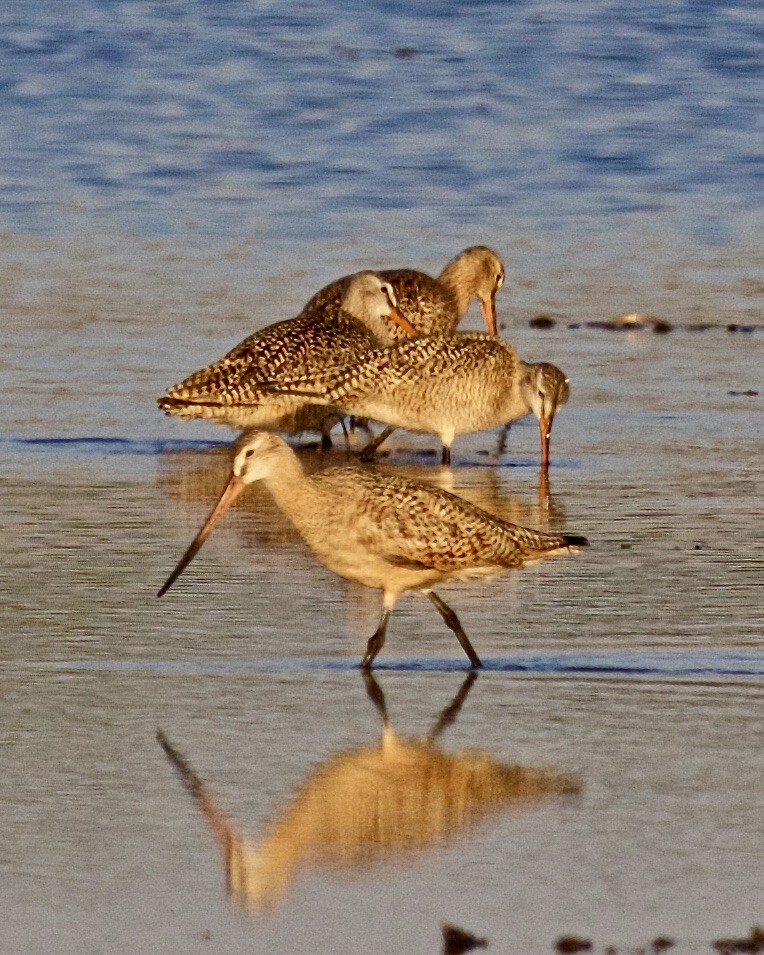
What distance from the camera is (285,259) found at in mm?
16531

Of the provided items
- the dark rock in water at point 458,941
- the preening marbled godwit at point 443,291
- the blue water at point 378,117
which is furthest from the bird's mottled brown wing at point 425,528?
the blue water at point 378,117

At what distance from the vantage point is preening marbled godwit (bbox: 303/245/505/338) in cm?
1394

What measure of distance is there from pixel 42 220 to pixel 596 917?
41.1 feet

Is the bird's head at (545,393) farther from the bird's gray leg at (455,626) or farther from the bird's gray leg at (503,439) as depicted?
the bird's gray leg at (455,626)

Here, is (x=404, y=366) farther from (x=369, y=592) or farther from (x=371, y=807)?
(x=371, y=807)

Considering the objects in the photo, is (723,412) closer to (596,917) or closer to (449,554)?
(449,554)

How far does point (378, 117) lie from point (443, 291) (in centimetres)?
816

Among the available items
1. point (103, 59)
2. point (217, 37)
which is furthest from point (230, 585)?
point (217, 37)

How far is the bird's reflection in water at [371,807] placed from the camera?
19.9 feet

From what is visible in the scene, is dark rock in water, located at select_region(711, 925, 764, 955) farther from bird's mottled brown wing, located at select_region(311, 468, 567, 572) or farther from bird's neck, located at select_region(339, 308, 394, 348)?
bird's neck, located at select_region(339, 308, 394, 348)

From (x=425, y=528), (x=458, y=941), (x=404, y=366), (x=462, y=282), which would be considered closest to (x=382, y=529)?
(x=425, y=528)

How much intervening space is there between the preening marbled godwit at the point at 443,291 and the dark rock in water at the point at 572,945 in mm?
8477

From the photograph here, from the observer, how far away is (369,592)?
915cm

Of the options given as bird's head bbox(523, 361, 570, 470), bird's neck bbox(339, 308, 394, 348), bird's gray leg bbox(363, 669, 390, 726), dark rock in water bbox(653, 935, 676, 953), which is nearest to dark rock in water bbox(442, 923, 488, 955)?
dark rock in water bbox(653, 935, 676, 953)
